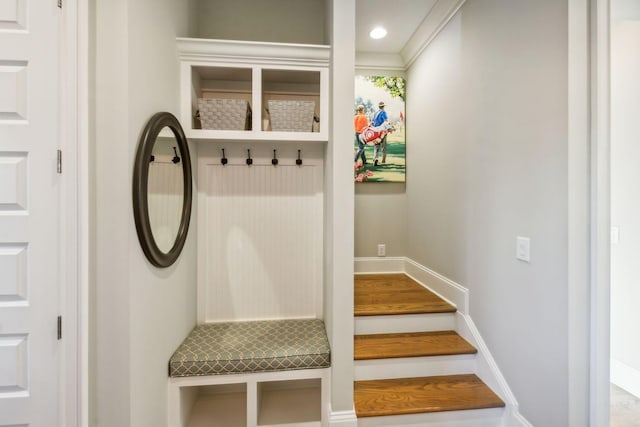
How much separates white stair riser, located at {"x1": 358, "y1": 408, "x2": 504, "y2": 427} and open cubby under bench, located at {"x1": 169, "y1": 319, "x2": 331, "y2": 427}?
33 cm

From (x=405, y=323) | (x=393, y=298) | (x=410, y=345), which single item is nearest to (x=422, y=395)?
(x=410, y=345)

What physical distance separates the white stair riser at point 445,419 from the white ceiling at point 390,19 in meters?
2.96

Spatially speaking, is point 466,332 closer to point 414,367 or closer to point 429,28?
point 414,367

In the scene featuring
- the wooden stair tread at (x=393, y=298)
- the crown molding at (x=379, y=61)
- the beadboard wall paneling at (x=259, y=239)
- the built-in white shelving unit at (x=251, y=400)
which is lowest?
the built-in white shelving unit at (x=251, y=400)

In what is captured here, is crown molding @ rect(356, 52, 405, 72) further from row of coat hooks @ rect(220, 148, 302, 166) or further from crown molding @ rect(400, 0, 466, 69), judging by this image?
row of coat hooks @ rect(220, 148, 302, 166)

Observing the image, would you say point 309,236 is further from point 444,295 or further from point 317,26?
point 317,26

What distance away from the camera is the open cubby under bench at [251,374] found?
1.53 metres

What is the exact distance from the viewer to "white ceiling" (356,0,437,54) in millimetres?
2260

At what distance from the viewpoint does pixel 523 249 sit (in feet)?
4.90

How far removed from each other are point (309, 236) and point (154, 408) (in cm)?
129

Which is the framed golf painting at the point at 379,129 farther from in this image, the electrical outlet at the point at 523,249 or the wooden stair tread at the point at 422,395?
the wooden stair tread at the point at 422,395

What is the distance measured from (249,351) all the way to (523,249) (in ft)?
5.40

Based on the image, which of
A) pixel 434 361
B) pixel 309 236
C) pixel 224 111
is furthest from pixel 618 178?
pixel 224 111

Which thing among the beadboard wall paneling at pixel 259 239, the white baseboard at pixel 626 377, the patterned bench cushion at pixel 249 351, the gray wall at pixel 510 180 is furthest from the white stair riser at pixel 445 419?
the white baseboard at pixel 626 377
